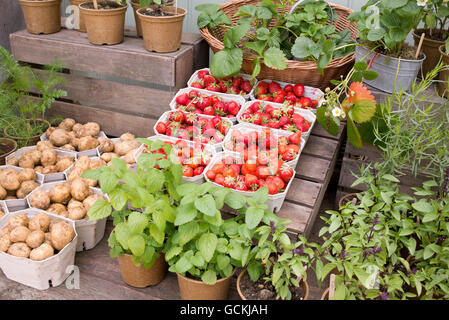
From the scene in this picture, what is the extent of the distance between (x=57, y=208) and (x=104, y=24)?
1150 millimetres

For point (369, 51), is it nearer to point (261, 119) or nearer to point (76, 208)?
point (261, 119)

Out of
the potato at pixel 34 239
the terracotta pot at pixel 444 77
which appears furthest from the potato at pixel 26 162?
the terracotta pot at pixel 444 77

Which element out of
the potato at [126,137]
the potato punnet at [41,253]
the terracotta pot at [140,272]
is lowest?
the terracotta pot at [140,272]

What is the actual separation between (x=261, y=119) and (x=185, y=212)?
32.6 inches

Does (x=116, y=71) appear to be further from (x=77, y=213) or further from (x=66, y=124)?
(x=77, y=213)

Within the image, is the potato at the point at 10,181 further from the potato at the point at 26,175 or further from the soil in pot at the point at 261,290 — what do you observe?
the soil in pot at the point at 261,290

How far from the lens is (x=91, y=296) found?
1974 mm

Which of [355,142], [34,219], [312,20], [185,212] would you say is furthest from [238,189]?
[312,20]

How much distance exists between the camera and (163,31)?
251cm

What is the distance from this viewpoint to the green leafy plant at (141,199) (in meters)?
1.63

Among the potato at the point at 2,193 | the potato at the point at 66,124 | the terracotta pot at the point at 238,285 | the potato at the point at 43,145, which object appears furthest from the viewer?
the potato at the point at 66,124

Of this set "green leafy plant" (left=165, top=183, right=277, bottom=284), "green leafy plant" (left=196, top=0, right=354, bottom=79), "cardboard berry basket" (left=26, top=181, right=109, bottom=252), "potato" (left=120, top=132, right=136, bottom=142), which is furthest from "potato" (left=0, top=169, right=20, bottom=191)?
"green leafy plant" (left=196, top=0, right=354, bottom=79)
